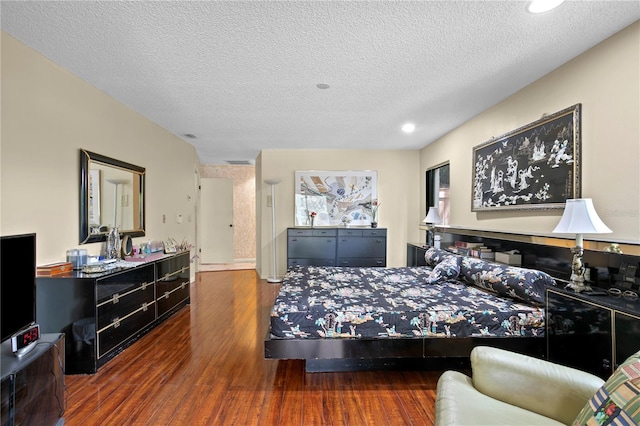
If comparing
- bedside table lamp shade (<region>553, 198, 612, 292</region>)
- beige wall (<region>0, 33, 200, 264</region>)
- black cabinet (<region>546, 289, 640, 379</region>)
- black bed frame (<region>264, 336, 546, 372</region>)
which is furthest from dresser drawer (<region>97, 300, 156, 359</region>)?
bedside table lamp shade (<region>553, 198, 612, 292</region>)

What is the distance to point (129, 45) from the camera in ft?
7.38

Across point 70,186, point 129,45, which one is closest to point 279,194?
point 70,186

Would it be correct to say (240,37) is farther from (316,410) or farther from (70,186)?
(316,410)

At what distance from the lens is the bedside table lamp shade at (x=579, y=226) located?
196 cm

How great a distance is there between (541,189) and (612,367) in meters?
1.49

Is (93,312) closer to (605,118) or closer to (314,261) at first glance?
(314,261)

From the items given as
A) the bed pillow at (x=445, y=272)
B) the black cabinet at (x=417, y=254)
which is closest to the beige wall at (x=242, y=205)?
the black cabinet at (x=417, y=254)

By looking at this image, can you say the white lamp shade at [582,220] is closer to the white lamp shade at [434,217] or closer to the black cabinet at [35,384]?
the white lamp shade at [434,217]

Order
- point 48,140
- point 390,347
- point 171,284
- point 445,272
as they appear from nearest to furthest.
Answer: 1. point 390,347
2. point 48,140
3. point 445,272
4. point 171,284

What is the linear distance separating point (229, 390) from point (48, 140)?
2.43 m

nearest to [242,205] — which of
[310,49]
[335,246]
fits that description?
[335,246]

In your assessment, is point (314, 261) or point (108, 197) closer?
point (108, 197)

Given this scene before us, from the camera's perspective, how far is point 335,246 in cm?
541

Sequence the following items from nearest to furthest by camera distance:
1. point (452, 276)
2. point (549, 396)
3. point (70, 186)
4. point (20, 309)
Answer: point (549, 396), point (20, 309), point (70, 186), point (452, 276)
